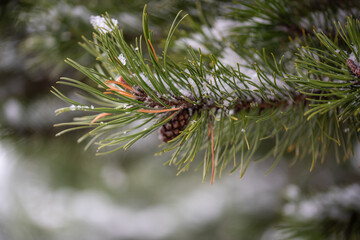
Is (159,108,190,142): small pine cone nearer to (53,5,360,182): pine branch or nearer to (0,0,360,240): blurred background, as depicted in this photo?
(53,5,360,182): pine branch

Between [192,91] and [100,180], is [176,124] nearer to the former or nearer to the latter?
[192,91]

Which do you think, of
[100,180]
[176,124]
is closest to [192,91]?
[176,124]

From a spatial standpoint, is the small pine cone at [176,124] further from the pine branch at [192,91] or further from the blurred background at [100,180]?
the blurred background at [100,180]

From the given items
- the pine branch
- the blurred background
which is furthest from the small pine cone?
the blurred background

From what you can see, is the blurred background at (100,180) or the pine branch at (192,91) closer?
the pine branch at (192,91)

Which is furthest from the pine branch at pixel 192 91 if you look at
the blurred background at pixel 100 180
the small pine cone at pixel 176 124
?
the blurred background at pixel 100 180
